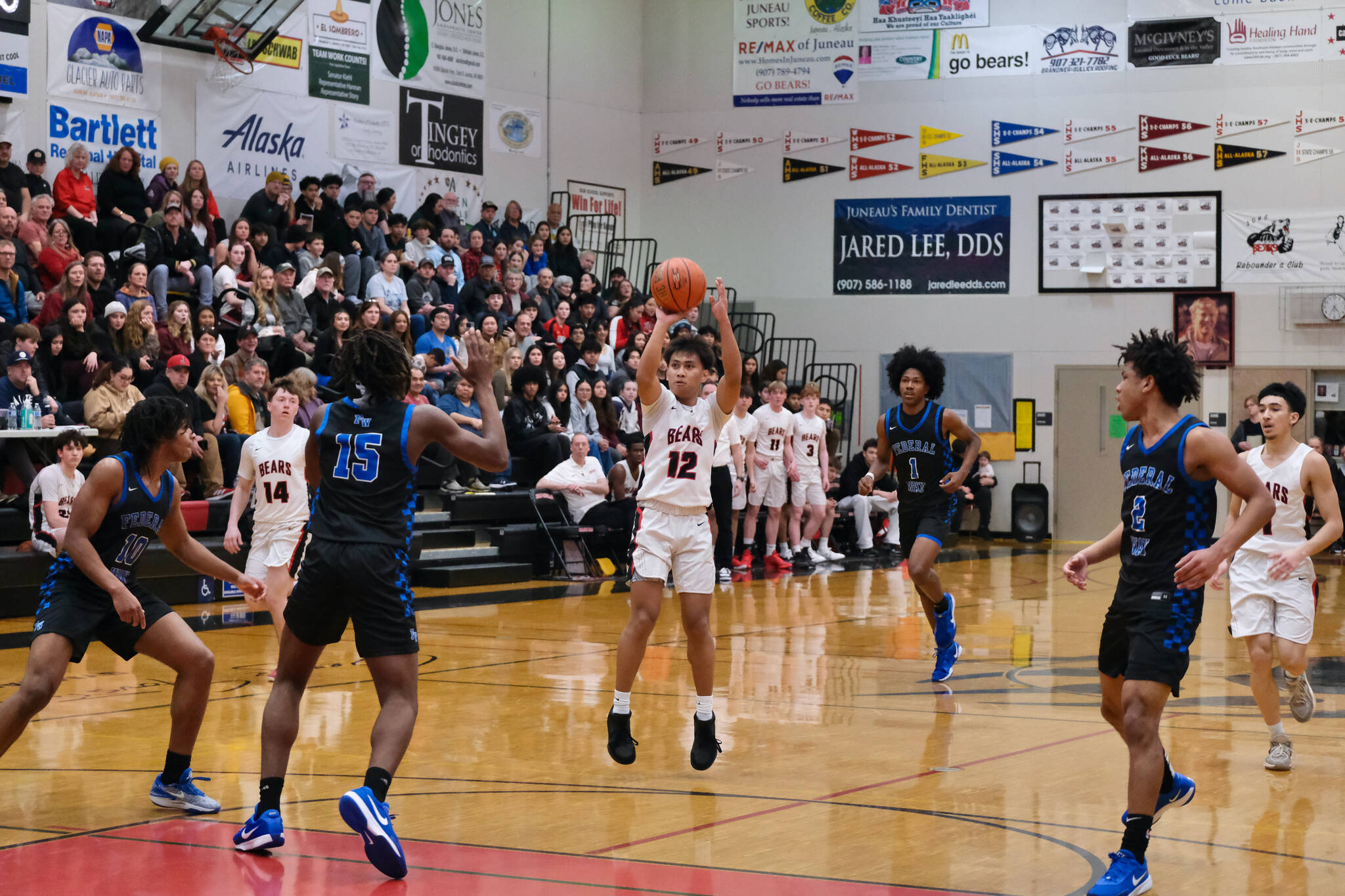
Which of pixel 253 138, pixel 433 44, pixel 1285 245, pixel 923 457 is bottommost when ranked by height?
pixel 923 457

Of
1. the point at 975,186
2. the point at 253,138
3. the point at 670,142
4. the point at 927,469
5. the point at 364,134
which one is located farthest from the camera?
the point at 670,142

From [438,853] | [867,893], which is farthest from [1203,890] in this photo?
[438,853]

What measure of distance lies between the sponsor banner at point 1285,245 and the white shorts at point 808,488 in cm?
849

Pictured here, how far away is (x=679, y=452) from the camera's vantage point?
22.1 ft

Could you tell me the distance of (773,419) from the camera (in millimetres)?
16375

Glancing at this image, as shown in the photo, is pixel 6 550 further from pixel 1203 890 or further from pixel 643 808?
pixel 1203 890

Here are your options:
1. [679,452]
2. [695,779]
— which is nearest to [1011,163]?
[679,452]

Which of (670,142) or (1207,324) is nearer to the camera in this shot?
(1207,324)

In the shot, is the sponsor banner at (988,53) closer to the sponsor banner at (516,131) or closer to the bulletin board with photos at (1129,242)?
the bulletin board with photos at (1129,242)

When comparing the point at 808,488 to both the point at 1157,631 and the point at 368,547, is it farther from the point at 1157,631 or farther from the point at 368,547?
the point at 368,547

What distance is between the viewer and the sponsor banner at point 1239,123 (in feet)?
69.7

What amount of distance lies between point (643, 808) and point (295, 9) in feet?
50.9

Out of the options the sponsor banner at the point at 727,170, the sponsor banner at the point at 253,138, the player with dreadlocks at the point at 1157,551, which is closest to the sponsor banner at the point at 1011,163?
the sponsor banner at the point at 727,170

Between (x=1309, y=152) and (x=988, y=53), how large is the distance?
497cm
